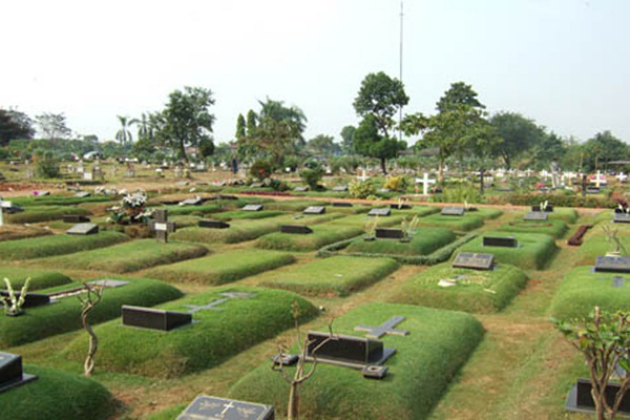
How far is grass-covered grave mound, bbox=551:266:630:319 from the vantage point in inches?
406

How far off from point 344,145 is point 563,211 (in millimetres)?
136256

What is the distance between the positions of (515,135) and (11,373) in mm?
91895

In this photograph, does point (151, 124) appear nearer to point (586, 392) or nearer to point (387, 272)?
point (387, 272)

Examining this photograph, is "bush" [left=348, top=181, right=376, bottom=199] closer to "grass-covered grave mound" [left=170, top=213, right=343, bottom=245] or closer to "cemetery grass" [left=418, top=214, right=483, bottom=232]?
"cemetery grass" [left=418, top=214, right=483, bottom=232]

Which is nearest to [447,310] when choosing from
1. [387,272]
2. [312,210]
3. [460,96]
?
[387,272]

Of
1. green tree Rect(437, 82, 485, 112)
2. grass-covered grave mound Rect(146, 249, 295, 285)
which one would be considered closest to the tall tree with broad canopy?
green tree Rect(437, 82, 485, 112)

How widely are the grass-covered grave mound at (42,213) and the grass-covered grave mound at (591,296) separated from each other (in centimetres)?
2087

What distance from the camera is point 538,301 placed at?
12.1m

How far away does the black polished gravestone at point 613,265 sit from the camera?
12828 millimetres

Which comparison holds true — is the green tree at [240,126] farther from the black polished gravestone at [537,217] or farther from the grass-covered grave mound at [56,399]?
the grass-covered grave mound at [56,399]

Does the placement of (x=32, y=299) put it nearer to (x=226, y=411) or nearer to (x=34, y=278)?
(x=34, y=278)

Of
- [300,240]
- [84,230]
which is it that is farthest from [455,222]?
[84,230]

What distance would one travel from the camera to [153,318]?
9.01m

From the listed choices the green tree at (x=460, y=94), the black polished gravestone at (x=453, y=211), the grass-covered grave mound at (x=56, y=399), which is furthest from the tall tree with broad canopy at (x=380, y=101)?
the grass-covered grave mound at (x=56, y=399)
